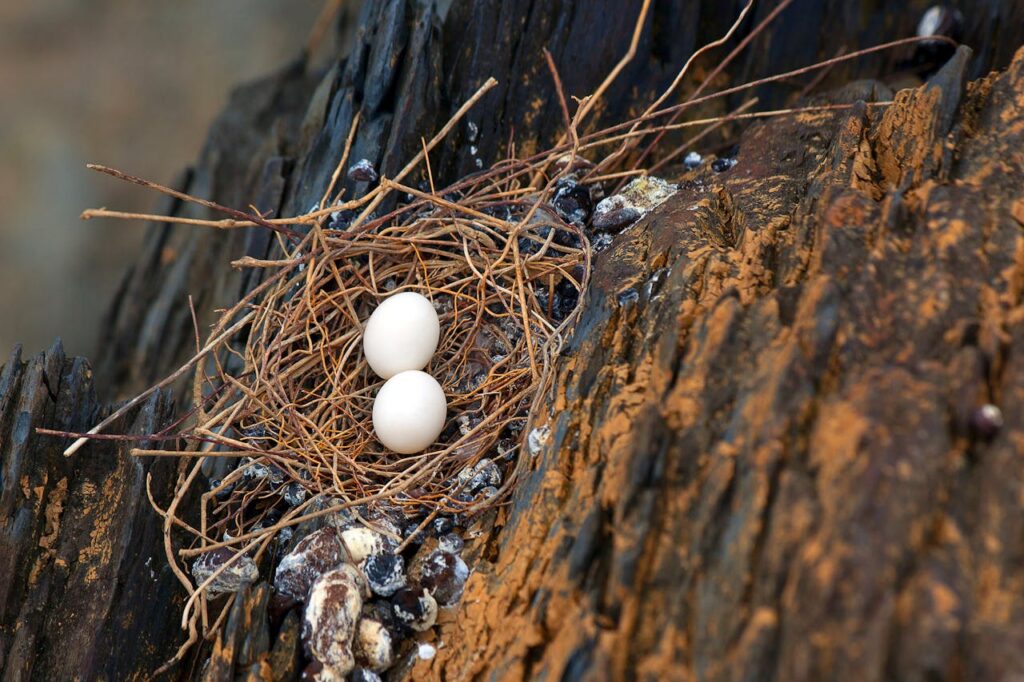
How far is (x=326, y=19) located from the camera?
13.6 ft

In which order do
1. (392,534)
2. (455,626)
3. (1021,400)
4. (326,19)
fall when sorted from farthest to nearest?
1. (326,19)
2. (392,534)
3. (455,626)
4. (1021,400)

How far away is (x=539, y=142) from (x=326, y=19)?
212cm

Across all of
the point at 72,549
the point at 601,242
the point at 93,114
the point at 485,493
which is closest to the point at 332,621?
the point at 485,493

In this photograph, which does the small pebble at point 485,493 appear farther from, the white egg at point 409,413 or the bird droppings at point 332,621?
the bird droppings at point 332,621

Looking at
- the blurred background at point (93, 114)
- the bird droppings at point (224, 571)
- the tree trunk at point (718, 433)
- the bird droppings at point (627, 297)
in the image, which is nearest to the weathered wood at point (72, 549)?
the tree trunk at point (718, 433)

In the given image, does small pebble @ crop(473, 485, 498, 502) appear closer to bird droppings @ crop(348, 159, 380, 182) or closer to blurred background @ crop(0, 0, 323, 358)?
bird droppings @ crop(348, 159, 380, 182)

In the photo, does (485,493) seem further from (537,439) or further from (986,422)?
(986,422)

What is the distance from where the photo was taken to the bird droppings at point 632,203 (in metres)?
2.15

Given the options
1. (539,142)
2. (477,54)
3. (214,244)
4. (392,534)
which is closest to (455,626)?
(392,534)

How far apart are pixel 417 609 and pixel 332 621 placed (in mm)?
153

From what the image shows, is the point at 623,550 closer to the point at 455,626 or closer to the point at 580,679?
the point at 580,679

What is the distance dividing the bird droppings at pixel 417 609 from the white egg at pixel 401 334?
0.56m

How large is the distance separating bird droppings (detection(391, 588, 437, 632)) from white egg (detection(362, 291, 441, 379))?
0.56 meters

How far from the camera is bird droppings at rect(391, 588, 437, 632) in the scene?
5.28 ft
